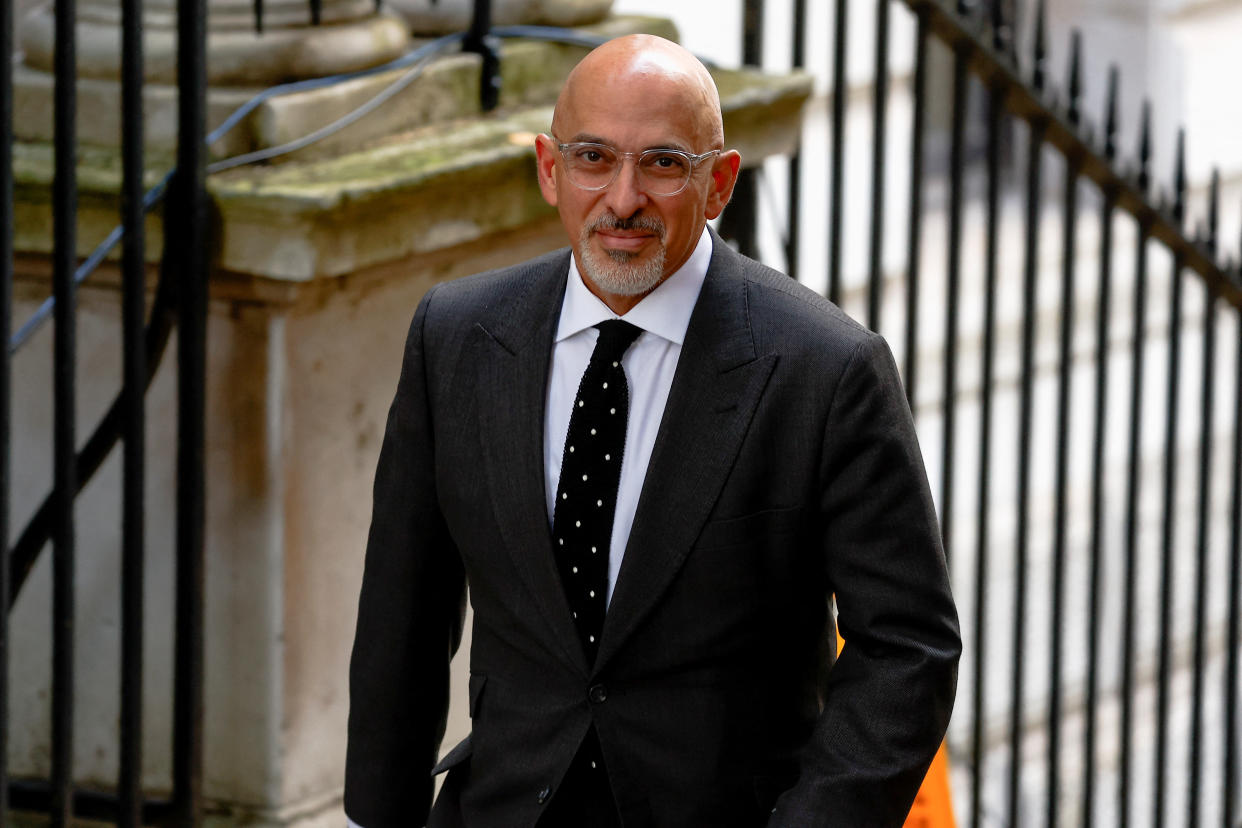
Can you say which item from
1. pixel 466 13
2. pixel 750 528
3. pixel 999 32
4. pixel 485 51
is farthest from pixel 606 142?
pixel 999 32

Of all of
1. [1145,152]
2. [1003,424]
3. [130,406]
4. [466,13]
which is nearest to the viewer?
[130,406]

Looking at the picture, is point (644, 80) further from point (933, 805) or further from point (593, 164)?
point (933, 805)

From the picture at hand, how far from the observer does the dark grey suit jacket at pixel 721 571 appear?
92.2 inches

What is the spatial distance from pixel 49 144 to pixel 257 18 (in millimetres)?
436

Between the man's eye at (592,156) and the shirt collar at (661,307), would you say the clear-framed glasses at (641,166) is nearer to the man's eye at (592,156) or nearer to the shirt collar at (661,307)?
the man's eye at (592,156)

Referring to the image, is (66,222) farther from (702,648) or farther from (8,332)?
(702,648)

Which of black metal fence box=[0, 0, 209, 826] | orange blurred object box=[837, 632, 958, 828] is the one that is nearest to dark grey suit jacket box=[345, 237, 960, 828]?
black metal fence box=[0, 0, 209, 826]

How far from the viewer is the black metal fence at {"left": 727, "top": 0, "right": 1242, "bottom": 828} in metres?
4.30

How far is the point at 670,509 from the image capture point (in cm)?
237

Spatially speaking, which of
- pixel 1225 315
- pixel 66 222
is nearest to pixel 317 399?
pixel 66 222

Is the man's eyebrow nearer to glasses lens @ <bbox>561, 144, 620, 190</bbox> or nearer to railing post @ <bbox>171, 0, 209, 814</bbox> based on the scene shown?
glasses lens @ <bbox>561, 144, 620, 190</bbox>

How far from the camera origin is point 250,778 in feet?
11.6

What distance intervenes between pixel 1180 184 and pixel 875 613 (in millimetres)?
2501

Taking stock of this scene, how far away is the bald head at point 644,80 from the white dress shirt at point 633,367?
204 millimetres
